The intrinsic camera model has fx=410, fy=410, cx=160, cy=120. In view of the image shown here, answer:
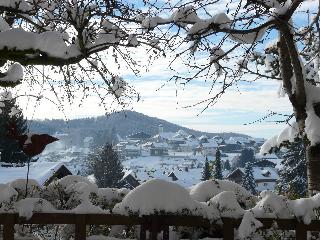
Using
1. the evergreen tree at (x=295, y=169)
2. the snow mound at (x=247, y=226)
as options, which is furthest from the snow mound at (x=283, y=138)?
the evergreen tree at (x=295, y=169)

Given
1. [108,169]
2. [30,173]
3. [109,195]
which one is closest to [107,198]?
[109,195]

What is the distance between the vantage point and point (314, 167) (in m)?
5.87

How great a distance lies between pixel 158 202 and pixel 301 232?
1.53 meters

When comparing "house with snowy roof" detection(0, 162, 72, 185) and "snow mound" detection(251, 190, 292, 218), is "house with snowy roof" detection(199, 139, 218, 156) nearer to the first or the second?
"house with snowy roof" detection(0, 162, 72, 185)

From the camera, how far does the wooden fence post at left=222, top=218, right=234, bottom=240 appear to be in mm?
4059

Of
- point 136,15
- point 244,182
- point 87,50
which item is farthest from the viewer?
point 244,182

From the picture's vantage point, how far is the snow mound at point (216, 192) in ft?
16.1

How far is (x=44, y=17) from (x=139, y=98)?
2407 mm

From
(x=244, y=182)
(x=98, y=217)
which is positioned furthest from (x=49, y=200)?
(x=244, y=182)

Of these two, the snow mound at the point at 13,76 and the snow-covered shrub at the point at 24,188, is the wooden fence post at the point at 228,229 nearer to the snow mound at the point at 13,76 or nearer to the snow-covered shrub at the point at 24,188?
the snow-covered shrub at the point at 24,188

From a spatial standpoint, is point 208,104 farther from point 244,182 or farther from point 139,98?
point 244,182

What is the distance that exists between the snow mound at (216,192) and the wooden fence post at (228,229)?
854 millimetres

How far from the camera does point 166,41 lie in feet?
18.2

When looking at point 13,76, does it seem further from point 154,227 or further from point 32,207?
point 154,227
